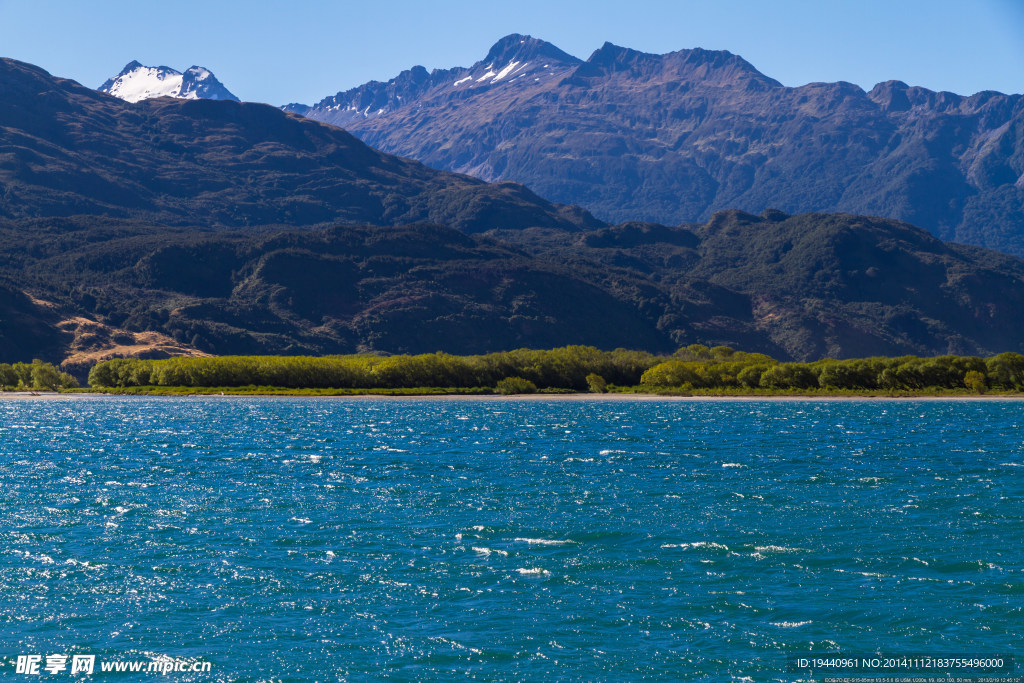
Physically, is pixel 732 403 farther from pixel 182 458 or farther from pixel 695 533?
pixel 695 533

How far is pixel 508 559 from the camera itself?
96.5ft

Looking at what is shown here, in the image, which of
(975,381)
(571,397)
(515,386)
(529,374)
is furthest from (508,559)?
(529,374)

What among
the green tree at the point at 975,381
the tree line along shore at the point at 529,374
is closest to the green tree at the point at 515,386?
the tree line along shore at the point at 529,374

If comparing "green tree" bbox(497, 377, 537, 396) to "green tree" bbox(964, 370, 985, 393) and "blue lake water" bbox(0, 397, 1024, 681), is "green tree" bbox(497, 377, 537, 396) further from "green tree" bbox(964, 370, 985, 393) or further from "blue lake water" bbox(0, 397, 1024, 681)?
"blue lake water" bbox(0, 397, 1024, 681)

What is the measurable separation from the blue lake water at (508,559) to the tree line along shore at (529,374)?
83378 millimetres

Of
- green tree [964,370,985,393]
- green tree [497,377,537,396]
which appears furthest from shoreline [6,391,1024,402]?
green tree [964,370,985,393]

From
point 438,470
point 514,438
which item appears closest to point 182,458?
point 438,470

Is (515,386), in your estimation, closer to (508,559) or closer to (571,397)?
(571,397)

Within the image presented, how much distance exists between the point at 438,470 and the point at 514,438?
2213 cm

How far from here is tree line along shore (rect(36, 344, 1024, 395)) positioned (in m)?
144

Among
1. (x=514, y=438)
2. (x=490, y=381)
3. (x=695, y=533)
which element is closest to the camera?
(x=695, y=533)

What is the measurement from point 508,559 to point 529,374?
424ft

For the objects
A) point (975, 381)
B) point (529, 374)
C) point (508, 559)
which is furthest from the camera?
point (529, 374)

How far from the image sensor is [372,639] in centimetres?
2192
